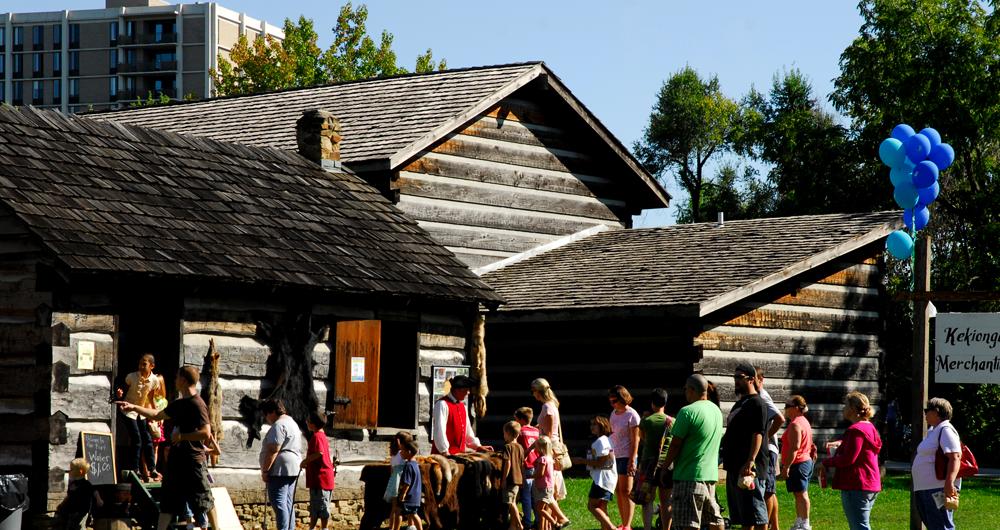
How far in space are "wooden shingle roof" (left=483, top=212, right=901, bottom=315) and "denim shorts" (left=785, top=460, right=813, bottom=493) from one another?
198 inches

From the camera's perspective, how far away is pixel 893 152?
16.2 metres

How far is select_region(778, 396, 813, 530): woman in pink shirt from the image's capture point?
15.0 metres

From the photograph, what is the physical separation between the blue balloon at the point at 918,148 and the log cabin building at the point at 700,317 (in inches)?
189

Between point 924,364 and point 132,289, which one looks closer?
point 924,364

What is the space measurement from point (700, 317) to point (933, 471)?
8.19 m

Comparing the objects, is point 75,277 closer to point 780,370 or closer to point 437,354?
point 437,354

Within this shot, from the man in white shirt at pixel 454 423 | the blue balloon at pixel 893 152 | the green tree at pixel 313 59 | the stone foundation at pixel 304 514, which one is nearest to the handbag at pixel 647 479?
the man in white shirt at pixel 454 423

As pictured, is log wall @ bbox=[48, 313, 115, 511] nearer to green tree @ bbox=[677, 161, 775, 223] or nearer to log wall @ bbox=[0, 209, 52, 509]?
log wall @ bbox=[0, 209, 52, 509]

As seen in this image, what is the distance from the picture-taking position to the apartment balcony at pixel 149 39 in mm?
110625

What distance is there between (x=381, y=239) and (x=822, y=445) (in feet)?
25.6

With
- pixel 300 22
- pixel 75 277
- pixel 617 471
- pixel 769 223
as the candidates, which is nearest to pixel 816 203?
pixel 769 223

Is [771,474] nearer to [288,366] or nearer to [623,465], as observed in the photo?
[623,465]

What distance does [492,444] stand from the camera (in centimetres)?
2327

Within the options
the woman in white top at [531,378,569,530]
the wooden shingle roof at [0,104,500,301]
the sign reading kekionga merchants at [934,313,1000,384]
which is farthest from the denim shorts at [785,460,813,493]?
the wooden shingle roof at [0,104,500,301]
